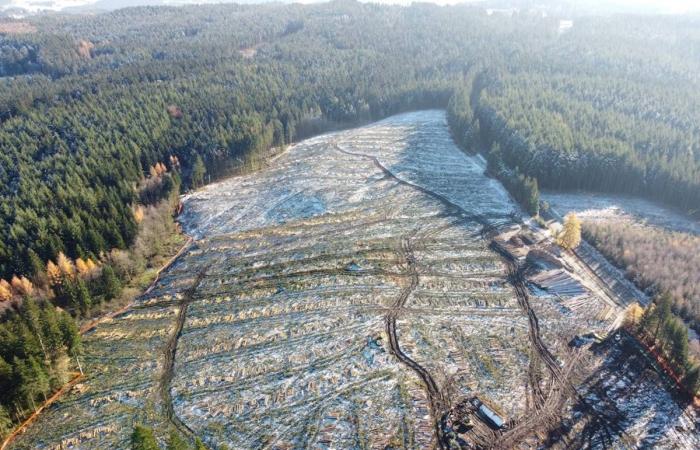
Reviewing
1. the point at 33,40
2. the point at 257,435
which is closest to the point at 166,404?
the point at 257,435

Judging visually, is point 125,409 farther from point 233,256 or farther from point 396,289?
point 396,289

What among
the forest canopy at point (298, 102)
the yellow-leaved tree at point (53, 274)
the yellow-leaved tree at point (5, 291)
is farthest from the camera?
the forest canopy at point (298, 102)

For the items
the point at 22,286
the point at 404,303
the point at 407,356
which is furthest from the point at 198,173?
the point at 407,356

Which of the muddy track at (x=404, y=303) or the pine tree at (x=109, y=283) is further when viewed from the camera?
the pine tree at (x=109, y=283)

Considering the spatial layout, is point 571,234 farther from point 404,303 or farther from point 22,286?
point 22,286

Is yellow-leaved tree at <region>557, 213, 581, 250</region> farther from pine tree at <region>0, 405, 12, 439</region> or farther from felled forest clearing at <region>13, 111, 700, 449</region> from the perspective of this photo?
pine tree at <region>0, 405, 12, 439</region>

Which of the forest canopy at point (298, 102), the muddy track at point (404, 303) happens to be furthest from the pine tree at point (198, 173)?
the muddy track at point (404, 303)

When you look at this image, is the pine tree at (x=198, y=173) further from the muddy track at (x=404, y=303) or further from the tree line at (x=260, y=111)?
the muddy track at (x=404, y=303)

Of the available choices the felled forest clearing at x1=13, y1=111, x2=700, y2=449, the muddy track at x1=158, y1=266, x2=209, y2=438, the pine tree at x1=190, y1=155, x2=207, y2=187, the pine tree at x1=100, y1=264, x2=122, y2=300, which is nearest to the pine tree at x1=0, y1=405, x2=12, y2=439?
the felled forest clearing at x1=13, y1=111, x2=700, y2=449
